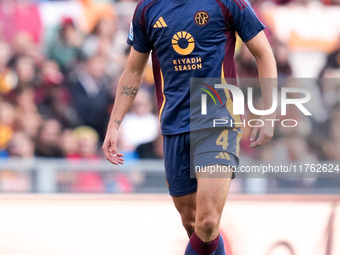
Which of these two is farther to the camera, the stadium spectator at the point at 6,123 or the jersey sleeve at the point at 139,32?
the stadium spectator at the point at 6,123

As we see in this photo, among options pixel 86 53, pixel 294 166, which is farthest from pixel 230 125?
pixel 86 53

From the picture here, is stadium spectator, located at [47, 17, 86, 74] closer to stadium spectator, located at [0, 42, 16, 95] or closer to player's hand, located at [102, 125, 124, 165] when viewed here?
stadium spectator, located at [0, 42, 16, 95]

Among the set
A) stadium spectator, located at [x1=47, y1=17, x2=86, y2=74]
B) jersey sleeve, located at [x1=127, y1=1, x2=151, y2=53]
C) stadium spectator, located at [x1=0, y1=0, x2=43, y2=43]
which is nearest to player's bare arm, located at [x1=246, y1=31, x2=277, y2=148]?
jersey sleeve, located at [x1=127, y1=1, x2=151, y2=53]

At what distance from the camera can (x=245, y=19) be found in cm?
442

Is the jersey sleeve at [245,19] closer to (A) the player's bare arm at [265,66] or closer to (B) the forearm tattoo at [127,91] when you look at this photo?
(A) the player's bare arm at [265,66]

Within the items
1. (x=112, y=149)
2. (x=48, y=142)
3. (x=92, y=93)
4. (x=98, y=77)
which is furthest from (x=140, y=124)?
(x=112, y=149)

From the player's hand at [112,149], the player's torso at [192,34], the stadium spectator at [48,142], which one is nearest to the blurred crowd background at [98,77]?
the stadium spectator at [48,142]

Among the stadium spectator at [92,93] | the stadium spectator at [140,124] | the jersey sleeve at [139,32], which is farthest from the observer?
the stadium spectator at [92,93]

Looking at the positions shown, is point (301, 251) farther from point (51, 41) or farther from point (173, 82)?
point (51, 41)

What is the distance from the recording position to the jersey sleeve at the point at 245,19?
174 inches

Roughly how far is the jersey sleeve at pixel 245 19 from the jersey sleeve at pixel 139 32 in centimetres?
66

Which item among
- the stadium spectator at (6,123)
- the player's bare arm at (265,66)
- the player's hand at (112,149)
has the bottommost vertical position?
the stadium spectator at (6,123)

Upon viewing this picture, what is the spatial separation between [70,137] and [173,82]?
3.85 meters

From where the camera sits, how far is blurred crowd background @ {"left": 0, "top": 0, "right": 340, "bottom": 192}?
818 cm
